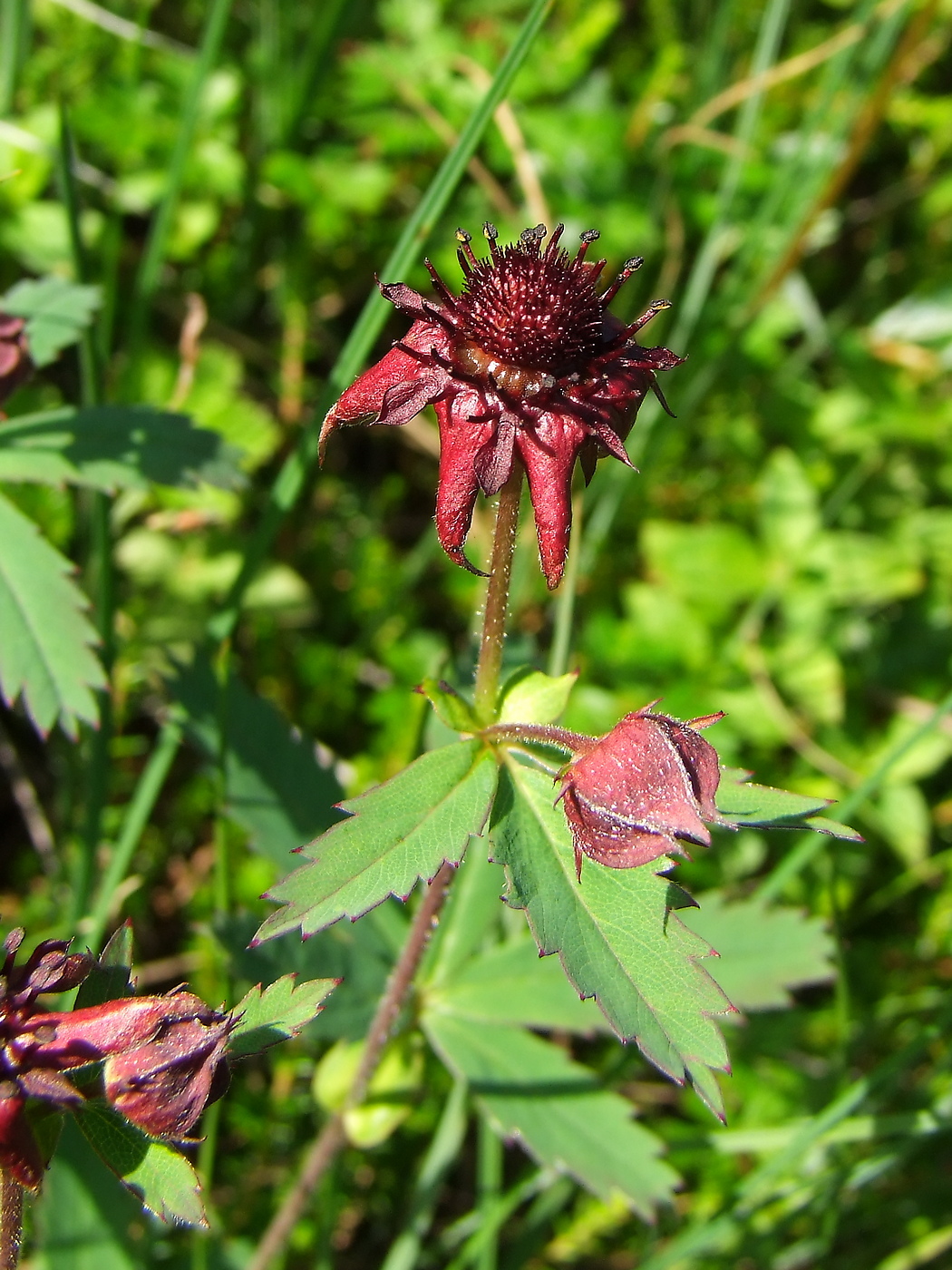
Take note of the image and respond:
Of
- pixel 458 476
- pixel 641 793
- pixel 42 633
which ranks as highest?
pixel 458 476

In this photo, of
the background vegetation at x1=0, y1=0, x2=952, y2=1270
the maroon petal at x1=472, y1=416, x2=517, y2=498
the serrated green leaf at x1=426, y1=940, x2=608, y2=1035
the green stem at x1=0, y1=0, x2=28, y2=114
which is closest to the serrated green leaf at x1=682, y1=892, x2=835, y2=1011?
the background vegetation at x1=0, y1=0, x2=952, y2=1270

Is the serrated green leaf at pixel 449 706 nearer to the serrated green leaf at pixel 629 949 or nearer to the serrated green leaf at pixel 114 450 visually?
the serrated green leaf at pixel 629 949

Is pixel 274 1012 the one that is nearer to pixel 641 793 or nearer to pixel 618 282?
pixel 641 793

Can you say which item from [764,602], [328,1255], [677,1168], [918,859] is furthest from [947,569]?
[328,1255]

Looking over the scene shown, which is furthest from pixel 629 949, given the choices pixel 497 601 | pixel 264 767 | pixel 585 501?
pixel 585 501

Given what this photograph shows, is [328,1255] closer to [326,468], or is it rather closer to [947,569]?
[326,468]

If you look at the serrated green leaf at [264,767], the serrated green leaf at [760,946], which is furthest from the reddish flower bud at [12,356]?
the serrated green leaf at [760,946]
